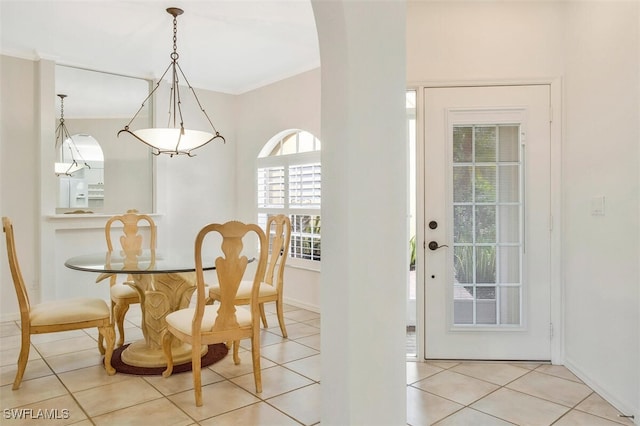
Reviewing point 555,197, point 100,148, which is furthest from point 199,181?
point 555,197

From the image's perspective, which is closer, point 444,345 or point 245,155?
point 444,345

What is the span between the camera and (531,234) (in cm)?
317

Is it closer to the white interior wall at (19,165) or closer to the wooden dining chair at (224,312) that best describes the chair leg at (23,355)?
the wooden dining chair at (224,312)

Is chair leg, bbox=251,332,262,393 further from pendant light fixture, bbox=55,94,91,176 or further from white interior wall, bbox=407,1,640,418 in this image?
pendant light fixture, bbox=55,94,91,176

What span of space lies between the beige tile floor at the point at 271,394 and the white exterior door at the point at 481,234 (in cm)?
24

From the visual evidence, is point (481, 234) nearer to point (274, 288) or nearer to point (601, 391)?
point (601, 391)

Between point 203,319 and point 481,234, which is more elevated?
point 481,234

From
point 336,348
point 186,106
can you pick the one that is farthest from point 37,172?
point 336,348

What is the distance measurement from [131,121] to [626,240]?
446cm

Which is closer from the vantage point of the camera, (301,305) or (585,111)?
(585,111)

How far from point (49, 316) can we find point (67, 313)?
100mm

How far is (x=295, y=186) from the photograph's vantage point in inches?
199

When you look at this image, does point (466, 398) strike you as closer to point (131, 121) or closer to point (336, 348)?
point (336, 348)

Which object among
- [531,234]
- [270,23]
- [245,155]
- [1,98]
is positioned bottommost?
[531,234]
